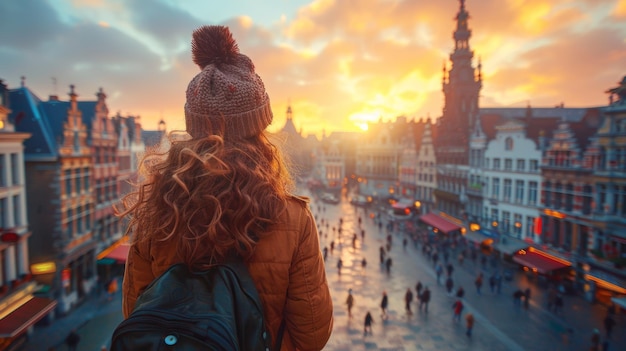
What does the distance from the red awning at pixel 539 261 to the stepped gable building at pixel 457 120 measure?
461 inches

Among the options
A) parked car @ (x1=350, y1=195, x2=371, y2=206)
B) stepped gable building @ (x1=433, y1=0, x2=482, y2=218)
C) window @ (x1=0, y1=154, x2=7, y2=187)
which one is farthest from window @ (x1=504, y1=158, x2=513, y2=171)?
window @ (x1=0, y1=154, x2=7, y2=187)

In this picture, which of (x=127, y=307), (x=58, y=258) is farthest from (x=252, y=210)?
(x=58, y=258)

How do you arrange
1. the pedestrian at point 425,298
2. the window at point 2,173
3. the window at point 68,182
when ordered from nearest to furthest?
→ 1. the window at point 2,173
2. the pedestrian at point 425,298
3. the window at point 68,182

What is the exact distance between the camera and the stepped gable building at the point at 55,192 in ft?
61.0

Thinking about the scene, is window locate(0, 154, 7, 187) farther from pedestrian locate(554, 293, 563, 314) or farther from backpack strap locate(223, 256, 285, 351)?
pedestrian locate(554, 293, 563, 314)

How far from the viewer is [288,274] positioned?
1.82m

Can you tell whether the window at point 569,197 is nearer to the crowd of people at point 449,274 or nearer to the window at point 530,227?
the window at point 530,227

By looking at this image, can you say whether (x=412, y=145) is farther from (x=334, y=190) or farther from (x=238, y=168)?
(x=238, y=168)

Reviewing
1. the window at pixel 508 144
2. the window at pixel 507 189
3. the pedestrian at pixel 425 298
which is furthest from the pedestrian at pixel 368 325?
the window at pixel 508 144

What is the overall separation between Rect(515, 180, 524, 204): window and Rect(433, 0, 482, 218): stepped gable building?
7445 millimetres

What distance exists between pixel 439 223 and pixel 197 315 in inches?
1396

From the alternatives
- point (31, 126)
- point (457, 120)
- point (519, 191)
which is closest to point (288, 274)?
point (31, 126)

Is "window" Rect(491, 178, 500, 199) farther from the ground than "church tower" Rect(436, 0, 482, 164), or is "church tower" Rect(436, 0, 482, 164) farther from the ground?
"church tower" Rect(436, 0, 482, 164)

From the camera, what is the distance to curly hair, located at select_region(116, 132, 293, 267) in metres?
1.61
